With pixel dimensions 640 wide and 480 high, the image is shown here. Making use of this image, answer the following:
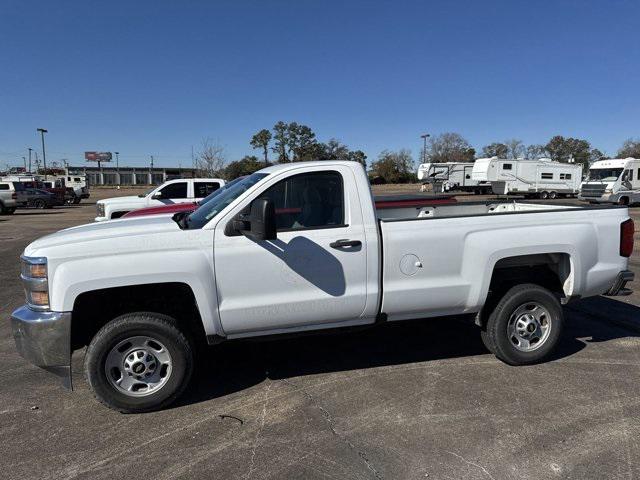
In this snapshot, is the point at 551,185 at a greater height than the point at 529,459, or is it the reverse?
the point at 551,185

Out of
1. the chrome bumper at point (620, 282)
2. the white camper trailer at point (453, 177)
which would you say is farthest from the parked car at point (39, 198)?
the chrome bumper at point (620, 282)

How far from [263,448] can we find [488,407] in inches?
71.3

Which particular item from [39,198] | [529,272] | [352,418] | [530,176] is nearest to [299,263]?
[352,418]

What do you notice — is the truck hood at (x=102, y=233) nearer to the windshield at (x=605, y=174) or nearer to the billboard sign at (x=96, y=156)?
the windshield at (x=605, y=174)

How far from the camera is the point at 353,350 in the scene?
16.9 ft

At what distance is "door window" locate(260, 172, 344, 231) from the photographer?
4.07 m

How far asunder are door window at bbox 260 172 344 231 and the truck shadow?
3.29 ft

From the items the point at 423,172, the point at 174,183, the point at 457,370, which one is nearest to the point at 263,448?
the point at 457,370

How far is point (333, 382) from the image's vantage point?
4.36 metres

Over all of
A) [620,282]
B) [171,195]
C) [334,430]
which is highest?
[171,195]

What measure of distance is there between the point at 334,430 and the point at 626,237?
3.49 meters

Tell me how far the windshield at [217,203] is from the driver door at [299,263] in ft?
0.73

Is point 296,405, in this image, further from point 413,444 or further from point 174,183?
point 174,183

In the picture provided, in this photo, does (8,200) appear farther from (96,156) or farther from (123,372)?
(96,156)
